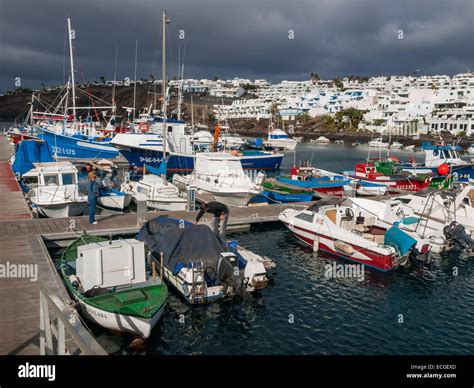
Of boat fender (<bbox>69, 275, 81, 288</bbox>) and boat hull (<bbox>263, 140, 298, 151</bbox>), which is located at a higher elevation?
boat hull (<bbox>263, 140, 298, 151</bbox>)

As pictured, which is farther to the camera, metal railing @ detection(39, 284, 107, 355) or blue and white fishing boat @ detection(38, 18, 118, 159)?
blue and white fishing boat @ detection(38, 18, 118, 159)

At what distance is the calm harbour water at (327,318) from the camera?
12016 mm

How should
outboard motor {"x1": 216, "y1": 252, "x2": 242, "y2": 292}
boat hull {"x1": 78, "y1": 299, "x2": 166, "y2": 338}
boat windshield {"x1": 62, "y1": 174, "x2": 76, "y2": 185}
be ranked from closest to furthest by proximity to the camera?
1. boat hull {"x1": 78, "y1": 299, "x2": 166, "y2": 338}
2. outboard motor {"x1": 216, "y1": 252, "x2": 242, "y2": 292}
3. boat windshield {"x1": 62, "y1": 174, "x2": 76, "y2": 185}

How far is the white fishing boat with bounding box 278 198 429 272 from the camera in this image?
1744 cm

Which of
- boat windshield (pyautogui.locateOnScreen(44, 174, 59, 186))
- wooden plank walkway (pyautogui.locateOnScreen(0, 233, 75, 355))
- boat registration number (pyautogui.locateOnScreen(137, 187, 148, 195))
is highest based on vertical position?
boat windshield (pyautogui.locateOnScreen(44, 174, 59, 186))

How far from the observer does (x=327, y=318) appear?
13719mm

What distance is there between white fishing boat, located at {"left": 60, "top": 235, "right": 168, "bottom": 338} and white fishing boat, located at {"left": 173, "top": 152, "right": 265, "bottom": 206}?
15.0 metres

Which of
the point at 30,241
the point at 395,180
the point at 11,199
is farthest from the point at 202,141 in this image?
the point at 30,241

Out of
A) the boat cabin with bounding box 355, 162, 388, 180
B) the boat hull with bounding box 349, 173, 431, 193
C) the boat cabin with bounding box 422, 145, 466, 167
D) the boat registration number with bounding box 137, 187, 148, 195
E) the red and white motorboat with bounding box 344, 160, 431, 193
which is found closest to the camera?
the boat registration number with bounding box 137, 187, 148, 195

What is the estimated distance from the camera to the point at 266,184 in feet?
111

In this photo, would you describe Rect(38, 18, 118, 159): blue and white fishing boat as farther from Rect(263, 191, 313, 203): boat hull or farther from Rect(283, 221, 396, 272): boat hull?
Rect(283, 221, 396, 272): boat hull
